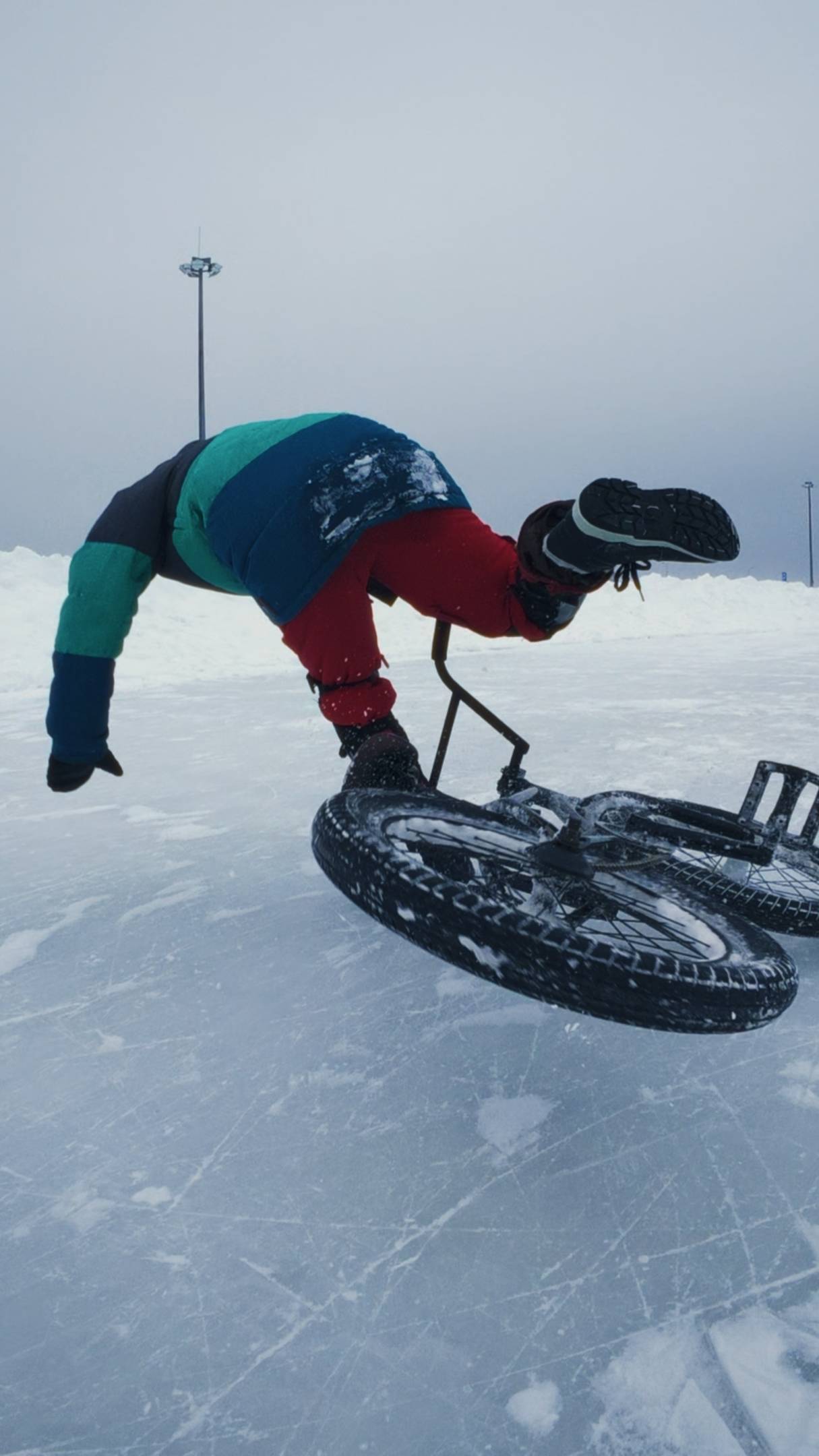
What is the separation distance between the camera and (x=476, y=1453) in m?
0.84

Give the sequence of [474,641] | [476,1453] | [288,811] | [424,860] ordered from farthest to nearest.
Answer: [474,641]
[288,811]
[424,860]
[476,1453]

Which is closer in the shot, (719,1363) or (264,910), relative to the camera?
(719,1363)

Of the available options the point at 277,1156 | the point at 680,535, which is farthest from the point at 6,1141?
the point at 680,535

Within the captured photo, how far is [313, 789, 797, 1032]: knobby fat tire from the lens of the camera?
1.06 meters

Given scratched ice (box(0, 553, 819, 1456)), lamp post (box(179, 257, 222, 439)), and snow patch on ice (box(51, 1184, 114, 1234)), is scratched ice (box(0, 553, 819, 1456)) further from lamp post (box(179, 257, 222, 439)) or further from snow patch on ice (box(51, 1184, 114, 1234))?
lamp post (box(179, 257, 222, 439))

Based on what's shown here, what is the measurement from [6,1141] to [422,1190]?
557 mm

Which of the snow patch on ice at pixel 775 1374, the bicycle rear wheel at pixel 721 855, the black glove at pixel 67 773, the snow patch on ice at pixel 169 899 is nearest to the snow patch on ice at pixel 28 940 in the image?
the snow patch on ice at pixel 169 899

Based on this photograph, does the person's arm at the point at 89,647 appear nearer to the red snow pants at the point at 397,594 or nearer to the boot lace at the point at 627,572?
the red snow pants at the point at 397,594

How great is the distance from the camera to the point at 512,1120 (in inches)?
51.1

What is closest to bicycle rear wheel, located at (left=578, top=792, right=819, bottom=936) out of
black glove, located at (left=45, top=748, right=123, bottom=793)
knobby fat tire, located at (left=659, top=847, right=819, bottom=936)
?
knobby fat tire, located at (left=659, top=847, right=819, bottom=936)

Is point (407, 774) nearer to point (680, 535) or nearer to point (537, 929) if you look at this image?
point (680, 535)

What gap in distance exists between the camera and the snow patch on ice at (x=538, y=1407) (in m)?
0.86

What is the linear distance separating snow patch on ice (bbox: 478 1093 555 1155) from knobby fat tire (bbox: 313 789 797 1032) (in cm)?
26

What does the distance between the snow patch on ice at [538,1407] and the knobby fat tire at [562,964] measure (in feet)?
1.17
